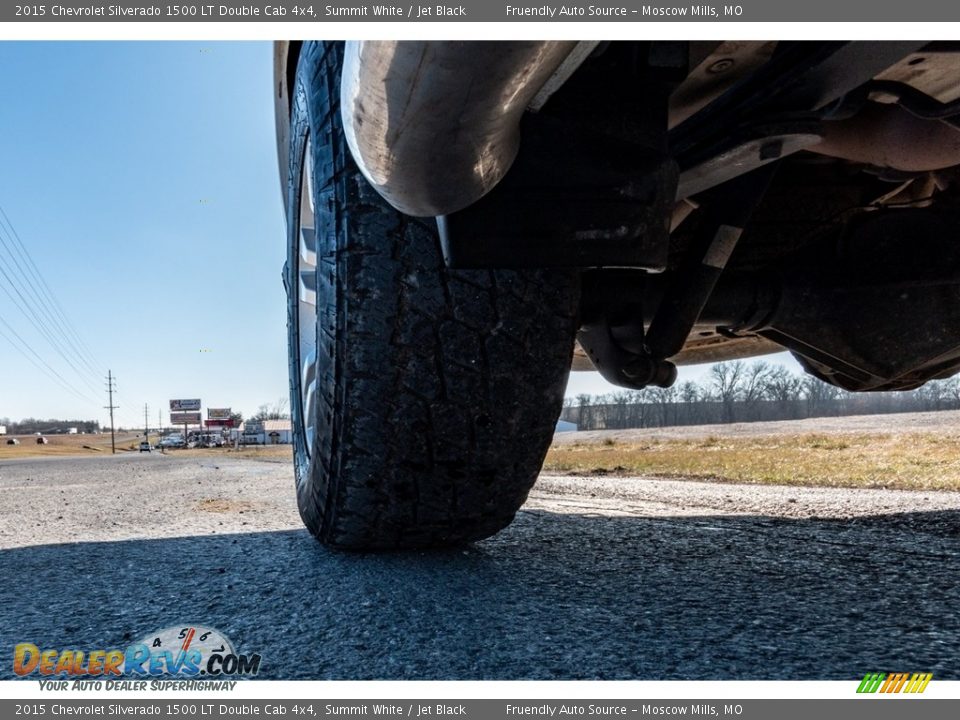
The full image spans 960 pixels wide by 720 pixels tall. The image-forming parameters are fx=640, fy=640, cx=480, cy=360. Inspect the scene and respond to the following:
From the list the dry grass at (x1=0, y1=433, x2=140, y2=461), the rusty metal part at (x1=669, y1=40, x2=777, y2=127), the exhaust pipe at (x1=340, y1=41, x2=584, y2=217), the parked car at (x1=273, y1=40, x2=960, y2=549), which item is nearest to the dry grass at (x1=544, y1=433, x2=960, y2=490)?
the parked car at (x1=273, y1=40, x2=960, y2=549)

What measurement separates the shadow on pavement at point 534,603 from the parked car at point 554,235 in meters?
0.19

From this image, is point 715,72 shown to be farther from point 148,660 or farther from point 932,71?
point 148,660

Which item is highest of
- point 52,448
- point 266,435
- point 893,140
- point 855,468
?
point 893,140

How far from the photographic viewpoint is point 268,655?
1.00 m

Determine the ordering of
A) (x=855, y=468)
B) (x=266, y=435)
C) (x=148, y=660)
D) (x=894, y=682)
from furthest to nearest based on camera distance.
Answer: (x=266, y=435), (x=855, y=468), (x=148, y=660), (x=894, y=682)

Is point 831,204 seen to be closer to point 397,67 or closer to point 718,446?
point 397,67

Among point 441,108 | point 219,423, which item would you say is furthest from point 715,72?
point 219,423

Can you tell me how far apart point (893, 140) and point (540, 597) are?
111 centimetres

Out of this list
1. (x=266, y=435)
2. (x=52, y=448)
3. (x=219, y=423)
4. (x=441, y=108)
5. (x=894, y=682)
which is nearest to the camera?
(x=441, y=108)

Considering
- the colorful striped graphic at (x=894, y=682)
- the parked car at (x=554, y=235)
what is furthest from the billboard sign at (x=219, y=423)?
the colorful striped graphic at (x=894, y=682)

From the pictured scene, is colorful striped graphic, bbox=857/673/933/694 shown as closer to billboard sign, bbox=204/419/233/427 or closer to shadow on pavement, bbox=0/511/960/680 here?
shadow on pavement, bbox=0/511/960/680

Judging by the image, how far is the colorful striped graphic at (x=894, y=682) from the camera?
0.83 meters

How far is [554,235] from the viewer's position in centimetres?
92
